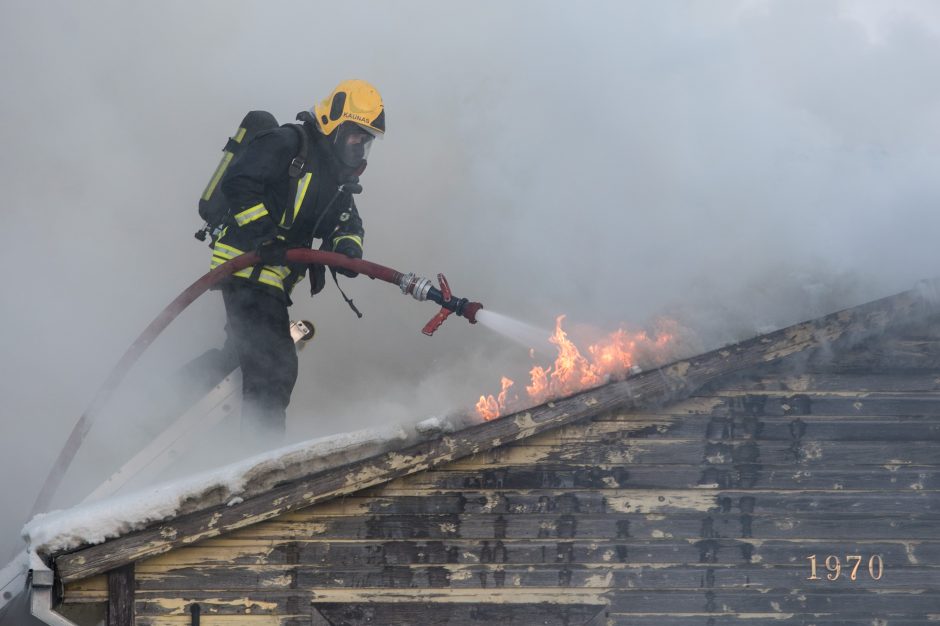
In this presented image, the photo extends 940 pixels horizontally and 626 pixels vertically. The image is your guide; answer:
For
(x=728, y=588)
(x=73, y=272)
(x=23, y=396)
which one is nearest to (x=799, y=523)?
(x=728, y=588)

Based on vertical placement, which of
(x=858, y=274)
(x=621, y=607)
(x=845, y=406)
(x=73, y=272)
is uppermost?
(x=73, y=272)

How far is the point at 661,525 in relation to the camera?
229 inches

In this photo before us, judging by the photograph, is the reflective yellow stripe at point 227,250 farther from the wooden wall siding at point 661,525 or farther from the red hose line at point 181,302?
the wooden wall siding at point 661,525

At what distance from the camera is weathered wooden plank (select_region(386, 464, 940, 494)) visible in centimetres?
571

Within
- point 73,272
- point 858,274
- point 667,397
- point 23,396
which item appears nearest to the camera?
point 667,397

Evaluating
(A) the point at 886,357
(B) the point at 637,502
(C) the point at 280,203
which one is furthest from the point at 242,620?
(A) the point at 886,357

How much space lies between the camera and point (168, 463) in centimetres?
695

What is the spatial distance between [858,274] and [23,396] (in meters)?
8.23

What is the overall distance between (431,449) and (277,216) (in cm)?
219

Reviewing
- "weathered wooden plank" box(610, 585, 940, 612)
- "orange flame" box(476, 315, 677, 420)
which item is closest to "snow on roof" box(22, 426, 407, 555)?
"orange flame" box(476, 315, 677, 420)

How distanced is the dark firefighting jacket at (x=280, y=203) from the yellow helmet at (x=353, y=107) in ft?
0.52

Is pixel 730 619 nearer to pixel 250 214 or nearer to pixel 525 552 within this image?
pixel 525 552

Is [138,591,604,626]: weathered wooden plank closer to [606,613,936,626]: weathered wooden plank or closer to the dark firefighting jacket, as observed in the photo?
[606,613,936,626]: weathered wooden plank

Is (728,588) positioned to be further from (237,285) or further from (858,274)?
(237,285)
